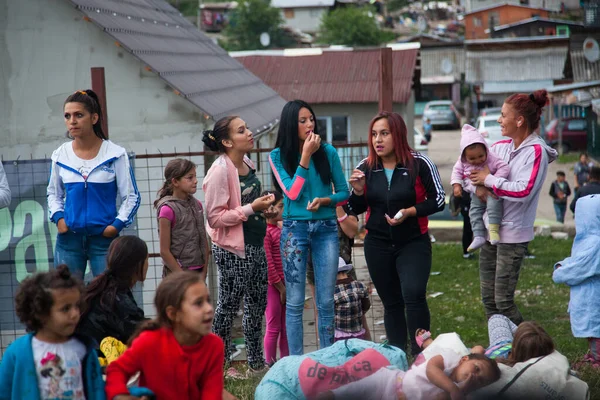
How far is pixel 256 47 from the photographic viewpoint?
60.6 metres

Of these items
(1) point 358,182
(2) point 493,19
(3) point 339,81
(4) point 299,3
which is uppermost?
(4) point 299,3

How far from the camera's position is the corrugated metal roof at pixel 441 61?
200 ft

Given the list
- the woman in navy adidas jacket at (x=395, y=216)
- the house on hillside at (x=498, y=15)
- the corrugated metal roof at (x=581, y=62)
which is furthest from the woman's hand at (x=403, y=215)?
Answer: the house on hillside at (x=498, y=15)

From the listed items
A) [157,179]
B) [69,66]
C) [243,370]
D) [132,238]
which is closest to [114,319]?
[132,238]

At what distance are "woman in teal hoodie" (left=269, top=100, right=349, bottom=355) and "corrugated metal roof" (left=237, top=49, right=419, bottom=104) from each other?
1752 centimetres

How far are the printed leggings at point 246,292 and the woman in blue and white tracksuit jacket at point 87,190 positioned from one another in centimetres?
80

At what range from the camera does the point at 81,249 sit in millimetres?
5980

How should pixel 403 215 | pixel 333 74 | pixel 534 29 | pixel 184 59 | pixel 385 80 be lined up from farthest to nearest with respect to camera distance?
pixel 534 29, pixel 333 74, pixel 184 59, pixel 385 80, pixel 403 215

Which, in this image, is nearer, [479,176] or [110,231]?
[110,231]

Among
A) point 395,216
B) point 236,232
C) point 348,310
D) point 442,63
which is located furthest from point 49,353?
point 442,63

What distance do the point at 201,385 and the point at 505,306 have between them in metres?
2.92

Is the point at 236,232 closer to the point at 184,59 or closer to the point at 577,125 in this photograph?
the point at 184,59

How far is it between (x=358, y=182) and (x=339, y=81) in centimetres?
1916

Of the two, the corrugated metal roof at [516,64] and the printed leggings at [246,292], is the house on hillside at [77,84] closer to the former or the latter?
the printed leggings at [246,292]
